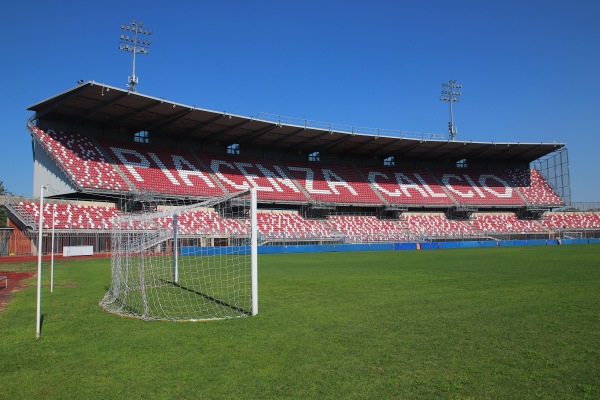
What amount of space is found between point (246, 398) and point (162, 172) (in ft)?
124

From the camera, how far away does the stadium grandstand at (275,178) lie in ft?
109

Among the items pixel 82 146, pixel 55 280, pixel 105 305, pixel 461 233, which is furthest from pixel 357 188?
pixel 105 305

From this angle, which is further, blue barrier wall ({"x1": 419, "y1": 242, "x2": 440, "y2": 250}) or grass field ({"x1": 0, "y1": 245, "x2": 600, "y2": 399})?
blue barrier wall ({"x1": 419, "y1": 242, "x2": 440, "y2": 250})

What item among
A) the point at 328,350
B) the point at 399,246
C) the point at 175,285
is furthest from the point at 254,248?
the point at 399,246

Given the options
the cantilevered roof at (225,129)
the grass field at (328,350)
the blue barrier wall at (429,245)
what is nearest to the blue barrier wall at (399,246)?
the blue barrier wall at (429,245)

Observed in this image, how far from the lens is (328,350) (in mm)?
5828

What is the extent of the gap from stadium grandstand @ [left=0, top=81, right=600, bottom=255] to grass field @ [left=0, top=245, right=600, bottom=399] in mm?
21620

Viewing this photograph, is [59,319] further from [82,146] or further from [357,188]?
[357,188]

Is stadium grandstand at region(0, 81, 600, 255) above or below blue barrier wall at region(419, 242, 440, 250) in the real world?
above

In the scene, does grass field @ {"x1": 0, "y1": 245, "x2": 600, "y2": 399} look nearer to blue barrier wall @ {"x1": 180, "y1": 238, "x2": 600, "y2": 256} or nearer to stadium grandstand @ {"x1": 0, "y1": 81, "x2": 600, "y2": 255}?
stadium grandstand @ {"x1": 0, "y1": 81, "x2": 600, "y2": 255}

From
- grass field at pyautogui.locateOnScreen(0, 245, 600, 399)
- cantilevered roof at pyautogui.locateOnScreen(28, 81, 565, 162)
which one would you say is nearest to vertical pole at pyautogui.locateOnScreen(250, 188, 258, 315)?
grass field at pyautogui.locateOnScreen(0, 245, 600, 399)

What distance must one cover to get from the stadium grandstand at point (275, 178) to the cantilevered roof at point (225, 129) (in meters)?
0.13

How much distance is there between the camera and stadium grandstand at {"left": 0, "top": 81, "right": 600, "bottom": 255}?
3316cm

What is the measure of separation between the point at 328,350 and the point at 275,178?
135 feet
